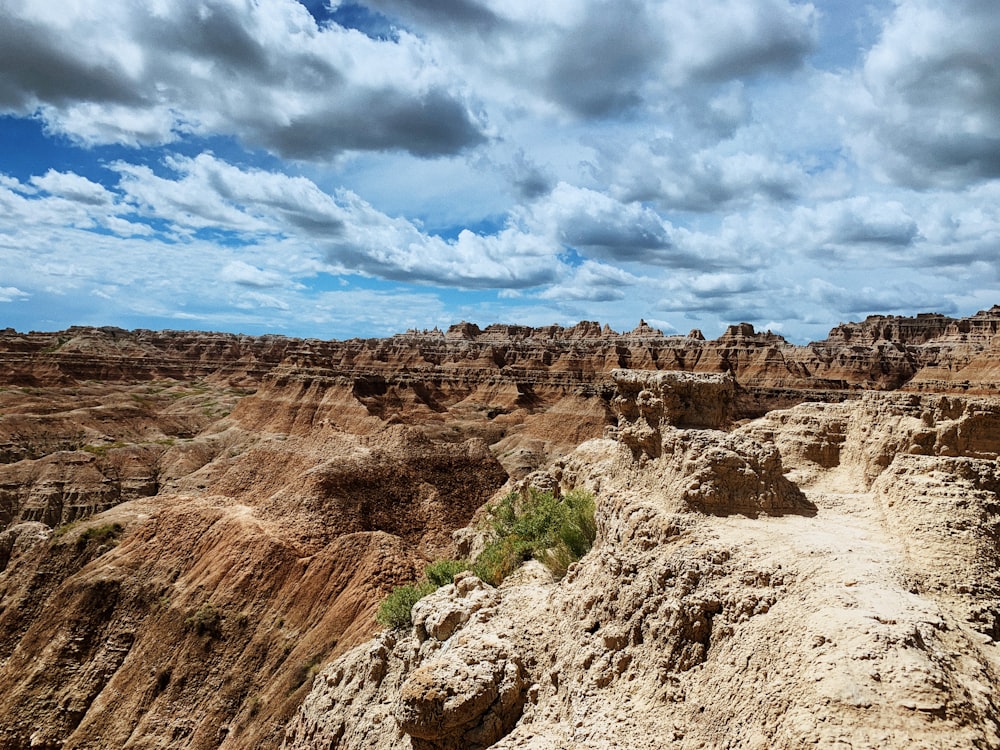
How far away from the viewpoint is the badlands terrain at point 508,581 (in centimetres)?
700

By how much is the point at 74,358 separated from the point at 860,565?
110 metres

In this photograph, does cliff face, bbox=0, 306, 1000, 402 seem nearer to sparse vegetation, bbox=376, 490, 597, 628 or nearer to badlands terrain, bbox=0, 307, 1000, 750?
badlands terrain, bbox=0, 307, 1000, 750

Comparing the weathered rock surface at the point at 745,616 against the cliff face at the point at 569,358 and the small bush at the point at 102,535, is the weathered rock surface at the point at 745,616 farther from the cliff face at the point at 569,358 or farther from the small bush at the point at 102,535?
the cliff face at the point at 569,358

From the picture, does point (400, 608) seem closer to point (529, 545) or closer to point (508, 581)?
point (529, 545)

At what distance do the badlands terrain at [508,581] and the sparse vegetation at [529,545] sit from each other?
635 millimetres

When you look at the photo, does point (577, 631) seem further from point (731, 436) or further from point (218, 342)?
point (218, 342)

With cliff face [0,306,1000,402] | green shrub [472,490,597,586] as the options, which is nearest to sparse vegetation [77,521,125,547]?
green shrub [472,490,597,586]

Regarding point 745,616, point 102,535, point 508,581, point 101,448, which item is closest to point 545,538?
A: point 508,581

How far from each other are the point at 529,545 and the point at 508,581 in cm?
190

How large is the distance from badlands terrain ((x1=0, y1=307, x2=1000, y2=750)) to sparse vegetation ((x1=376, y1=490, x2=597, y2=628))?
635mm

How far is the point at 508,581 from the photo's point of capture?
46.9 feet

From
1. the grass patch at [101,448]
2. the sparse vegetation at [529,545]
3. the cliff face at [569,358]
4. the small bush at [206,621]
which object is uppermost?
the cliff face at [569,358]

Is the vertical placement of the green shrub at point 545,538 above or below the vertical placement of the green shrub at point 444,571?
above

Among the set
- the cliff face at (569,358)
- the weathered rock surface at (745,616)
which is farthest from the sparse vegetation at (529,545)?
the cliff face at (569,358)
